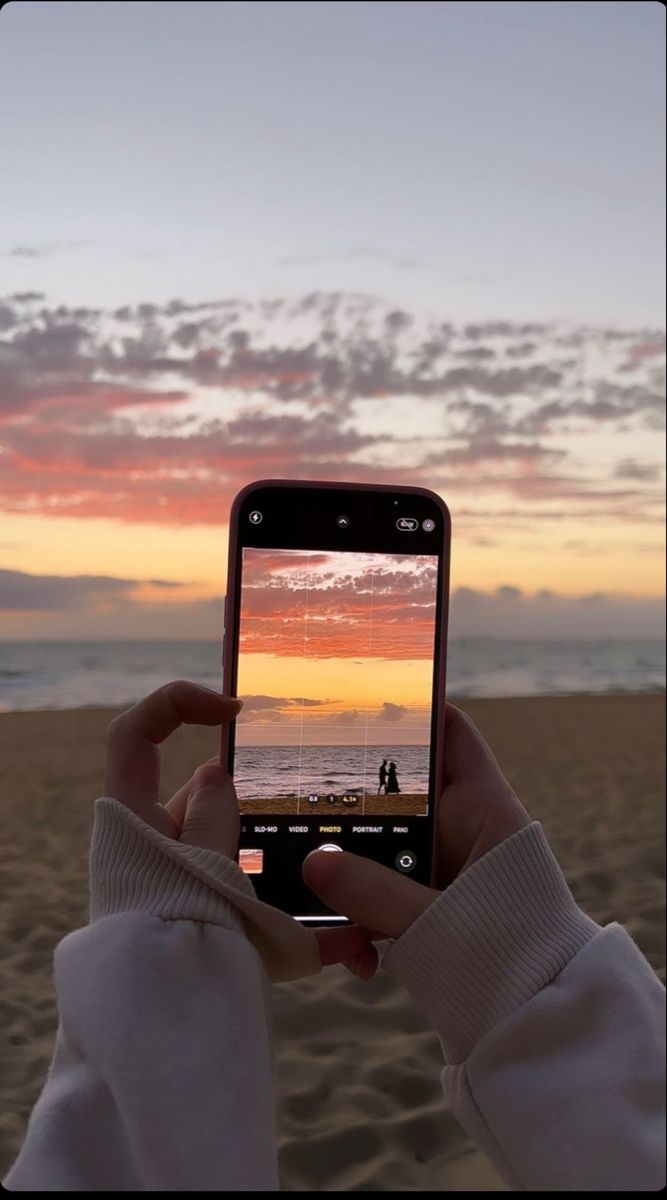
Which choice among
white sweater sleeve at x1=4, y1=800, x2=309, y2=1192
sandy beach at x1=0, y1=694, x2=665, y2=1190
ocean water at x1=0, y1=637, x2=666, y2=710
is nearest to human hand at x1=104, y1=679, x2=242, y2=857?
white sweater sleeve at x1=4, y1=800, x2=309, y2=1192

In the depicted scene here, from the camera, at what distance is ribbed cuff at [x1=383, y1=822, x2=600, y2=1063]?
3.29 ft

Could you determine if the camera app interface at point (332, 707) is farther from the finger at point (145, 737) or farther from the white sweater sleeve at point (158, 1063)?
the white sweater sleeve at point (158, 1063)

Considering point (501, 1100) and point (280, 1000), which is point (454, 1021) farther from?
point (280, 1000)

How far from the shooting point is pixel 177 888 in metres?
0.99

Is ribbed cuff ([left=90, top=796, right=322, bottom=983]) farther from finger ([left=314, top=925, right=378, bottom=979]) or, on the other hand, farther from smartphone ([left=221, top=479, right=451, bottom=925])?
smartphone ([left=221, top=479, right=451, bottom=925])

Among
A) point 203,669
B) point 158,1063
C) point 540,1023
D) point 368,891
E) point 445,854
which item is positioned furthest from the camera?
point 203,669

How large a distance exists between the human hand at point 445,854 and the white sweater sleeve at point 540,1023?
0.22ft

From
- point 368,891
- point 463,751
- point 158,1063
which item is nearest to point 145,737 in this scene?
point 368,891

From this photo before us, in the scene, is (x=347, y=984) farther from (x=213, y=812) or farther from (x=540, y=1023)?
(x=540, y=1023)

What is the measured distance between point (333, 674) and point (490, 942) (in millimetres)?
597

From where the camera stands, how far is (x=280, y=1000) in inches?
122

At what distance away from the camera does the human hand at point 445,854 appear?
1166mm

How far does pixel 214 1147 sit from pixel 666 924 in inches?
128

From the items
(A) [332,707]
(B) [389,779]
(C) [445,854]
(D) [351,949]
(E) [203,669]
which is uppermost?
(E) [203,669]
